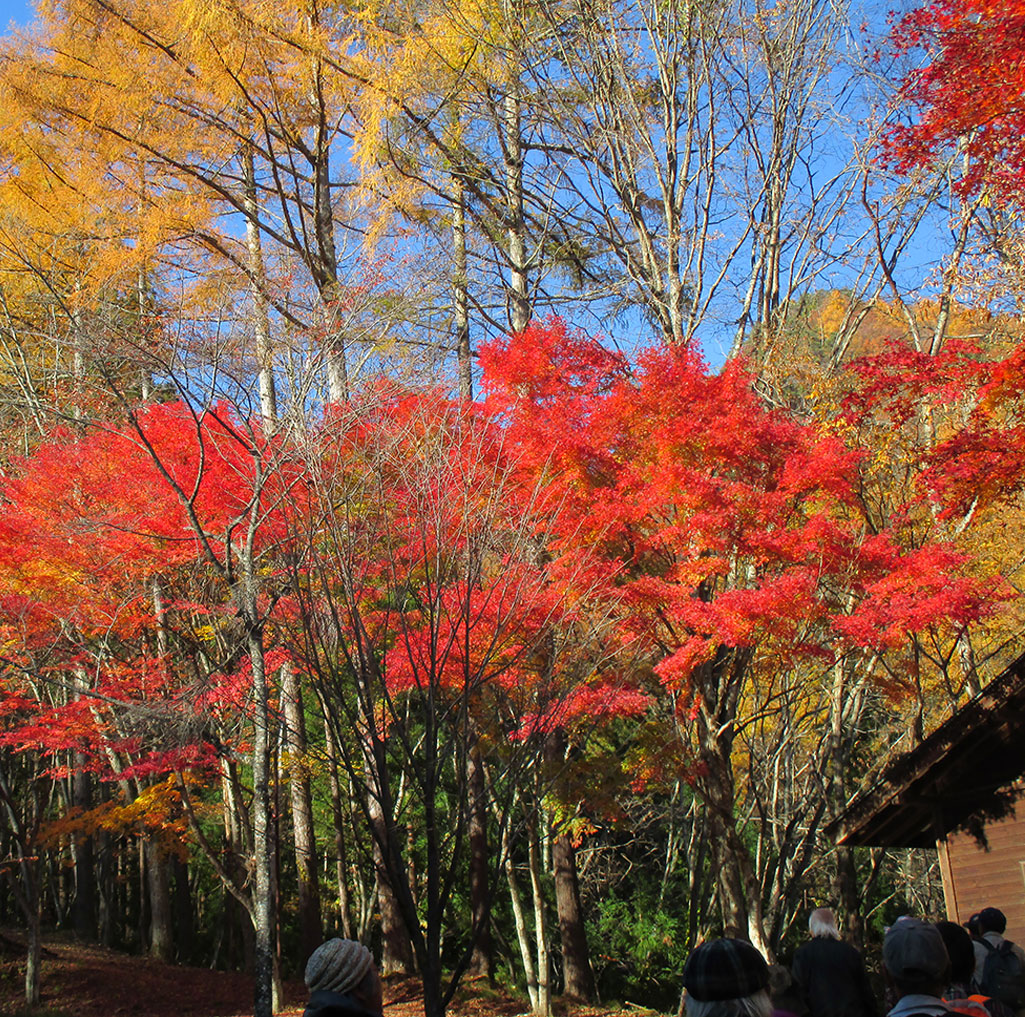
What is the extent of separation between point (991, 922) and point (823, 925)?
1142mm

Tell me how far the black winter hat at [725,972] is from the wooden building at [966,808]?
23.1ft

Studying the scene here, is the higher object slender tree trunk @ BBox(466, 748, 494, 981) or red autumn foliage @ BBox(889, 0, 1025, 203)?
red autumn foliage @ BBox(889, 0, 1025, 203)

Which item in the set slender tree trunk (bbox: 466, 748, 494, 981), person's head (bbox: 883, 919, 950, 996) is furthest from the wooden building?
person's head (bbox: 883, 919, 950, 996)

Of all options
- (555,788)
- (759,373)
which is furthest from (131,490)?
(759,373)

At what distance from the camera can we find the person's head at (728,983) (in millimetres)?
2404

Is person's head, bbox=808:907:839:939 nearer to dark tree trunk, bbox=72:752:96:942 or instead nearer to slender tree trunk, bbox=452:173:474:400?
slender tree trunk, bbox=452:173:474:400

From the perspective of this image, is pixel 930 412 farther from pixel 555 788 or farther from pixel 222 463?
pixel 222 463

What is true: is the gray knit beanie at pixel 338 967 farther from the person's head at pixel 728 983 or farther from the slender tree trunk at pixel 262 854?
the slender tree trunk at pixel 262 854

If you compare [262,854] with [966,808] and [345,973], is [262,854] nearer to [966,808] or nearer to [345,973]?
[966,808]

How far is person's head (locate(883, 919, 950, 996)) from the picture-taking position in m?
2.75

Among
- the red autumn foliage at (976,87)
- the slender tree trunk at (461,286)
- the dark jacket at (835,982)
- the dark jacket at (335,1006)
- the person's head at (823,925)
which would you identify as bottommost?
the dark jacket at (835,982)

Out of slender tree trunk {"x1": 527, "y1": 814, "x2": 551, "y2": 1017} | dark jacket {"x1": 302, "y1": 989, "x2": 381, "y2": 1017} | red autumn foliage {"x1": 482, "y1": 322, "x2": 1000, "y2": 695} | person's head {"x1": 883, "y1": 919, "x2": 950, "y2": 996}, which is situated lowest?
slender tree trunk {"x1": 527, "y1": 814, "x2": 551, "y2": 1017}

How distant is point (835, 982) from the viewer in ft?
14.2

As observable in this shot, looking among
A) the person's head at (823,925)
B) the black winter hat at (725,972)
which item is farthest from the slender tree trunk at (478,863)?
the black winter hat at (725,972)
